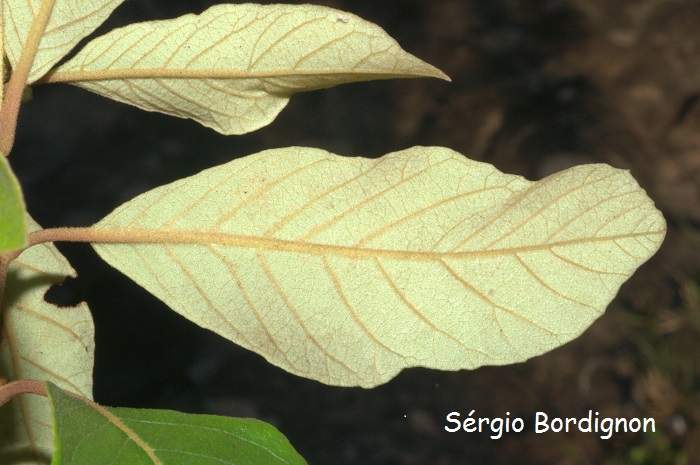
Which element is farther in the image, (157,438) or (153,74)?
(153,74)

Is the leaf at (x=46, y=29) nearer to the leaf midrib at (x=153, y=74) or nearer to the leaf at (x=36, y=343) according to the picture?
the leaf midrib at (x=153, y=74)

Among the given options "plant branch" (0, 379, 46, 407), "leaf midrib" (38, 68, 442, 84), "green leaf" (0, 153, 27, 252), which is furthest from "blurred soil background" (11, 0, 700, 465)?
"green leaf" (0, 153, 27, 252)

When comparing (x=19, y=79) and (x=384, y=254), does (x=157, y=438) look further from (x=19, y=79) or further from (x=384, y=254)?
(x=19, y=79)

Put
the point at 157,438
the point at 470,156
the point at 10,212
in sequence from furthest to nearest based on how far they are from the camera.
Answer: the point at 470,156
the point at 157,438
the point at 10,212

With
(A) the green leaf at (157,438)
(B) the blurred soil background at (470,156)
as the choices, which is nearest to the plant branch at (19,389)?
(A) the green leaf at (157,438)

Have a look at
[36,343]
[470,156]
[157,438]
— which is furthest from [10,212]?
[470,156]

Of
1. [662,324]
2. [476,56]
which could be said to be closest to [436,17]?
[476,56]

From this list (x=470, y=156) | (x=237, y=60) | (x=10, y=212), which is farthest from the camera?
(x=470, y=156)

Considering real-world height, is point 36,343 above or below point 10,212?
below
